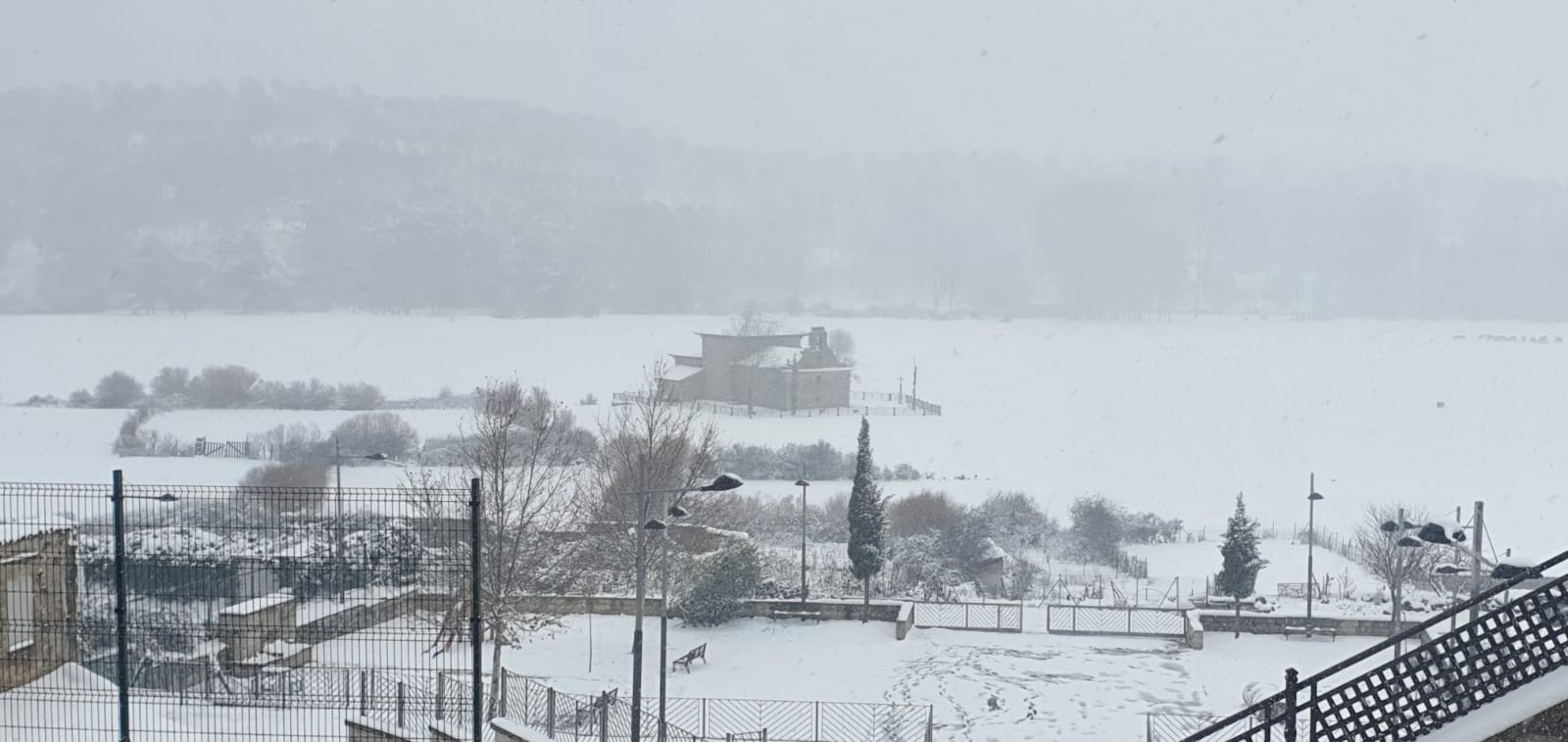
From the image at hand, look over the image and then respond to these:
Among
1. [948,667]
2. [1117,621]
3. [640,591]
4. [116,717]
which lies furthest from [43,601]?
[1117,621]

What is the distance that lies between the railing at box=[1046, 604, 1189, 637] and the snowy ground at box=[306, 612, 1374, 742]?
47 cm

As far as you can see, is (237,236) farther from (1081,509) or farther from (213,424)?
(1081,509)

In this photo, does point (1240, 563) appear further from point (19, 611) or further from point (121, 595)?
point (19, 611)

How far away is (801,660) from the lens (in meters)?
19.5

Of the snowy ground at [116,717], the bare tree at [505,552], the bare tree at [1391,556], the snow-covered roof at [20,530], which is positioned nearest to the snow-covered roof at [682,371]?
the bare tree at [1391,556]

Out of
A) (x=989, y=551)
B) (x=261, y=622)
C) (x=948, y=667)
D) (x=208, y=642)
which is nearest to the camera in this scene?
(x=261, y=622)

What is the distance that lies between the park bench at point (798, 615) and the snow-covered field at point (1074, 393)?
651 inches

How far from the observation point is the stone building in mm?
62688

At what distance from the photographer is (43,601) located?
39.3 feet

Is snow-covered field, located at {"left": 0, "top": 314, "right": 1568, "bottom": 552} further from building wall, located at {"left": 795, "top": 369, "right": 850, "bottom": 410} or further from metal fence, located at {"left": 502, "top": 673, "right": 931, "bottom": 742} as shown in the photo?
metal fence, located at {"left": 502, "top": 673, "right": 931, "bottom": 742}

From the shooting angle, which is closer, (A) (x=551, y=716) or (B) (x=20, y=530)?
(B) (x=20, y=530)

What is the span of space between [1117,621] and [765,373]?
42564 mm

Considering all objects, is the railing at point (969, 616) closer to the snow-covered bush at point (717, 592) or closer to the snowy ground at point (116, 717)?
the snow-covered bush at point (717, 592)

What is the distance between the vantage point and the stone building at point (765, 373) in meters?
62.7
